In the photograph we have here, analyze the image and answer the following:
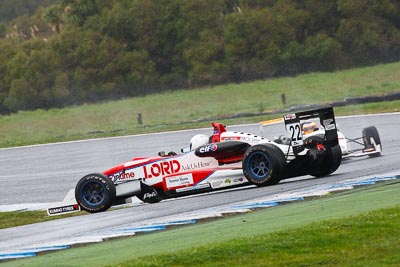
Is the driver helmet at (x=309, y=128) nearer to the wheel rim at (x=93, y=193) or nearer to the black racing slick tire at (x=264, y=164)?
the black racing slick tire at (x=264, y=164)

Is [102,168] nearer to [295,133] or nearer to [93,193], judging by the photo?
[93,193]

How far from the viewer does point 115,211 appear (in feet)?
52.3

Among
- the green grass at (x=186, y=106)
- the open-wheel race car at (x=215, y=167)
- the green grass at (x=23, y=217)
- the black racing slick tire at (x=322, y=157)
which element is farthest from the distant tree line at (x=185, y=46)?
the open-wheel race car at (x=215, y=167)

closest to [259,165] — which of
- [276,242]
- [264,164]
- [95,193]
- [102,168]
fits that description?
[264,164]

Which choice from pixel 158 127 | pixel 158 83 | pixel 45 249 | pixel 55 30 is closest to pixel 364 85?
pixel 158 127

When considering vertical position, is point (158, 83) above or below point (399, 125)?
above

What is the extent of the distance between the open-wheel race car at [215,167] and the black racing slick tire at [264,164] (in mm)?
15

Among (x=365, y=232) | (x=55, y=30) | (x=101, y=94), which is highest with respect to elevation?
(x=55, y=30)

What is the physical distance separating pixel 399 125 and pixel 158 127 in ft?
50.6

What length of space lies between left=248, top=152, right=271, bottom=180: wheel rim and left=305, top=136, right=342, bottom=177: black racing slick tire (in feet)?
2.90

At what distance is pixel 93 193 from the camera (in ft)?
51.7

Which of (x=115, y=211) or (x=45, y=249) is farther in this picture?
(x=115, y=211)

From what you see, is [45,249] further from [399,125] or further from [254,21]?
[254,21]

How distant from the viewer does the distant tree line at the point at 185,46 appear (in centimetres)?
5072
